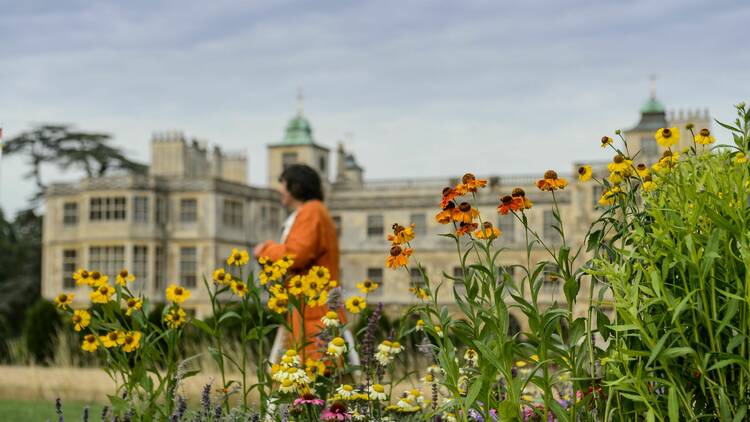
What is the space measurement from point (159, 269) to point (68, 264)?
3337mm

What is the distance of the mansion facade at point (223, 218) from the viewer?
115 feet

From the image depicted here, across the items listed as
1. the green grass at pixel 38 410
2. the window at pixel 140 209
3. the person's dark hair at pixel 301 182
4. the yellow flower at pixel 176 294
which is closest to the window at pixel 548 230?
the window at pixel 140 209

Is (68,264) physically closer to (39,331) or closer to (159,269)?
(159,269)

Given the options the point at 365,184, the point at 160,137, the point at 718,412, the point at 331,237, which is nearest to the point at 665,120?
the point at 365,184

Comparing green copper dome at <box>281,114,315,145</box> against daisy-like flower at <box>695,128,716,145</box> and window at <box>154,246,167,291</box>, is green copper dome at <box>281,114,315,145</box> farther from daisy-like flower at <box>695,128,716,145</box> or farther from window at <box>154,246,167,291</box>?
daisy-like flower at <box>695,128,716,145</box>

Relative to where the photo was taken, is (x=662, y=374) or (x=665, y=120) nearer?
(x=662, y=374)

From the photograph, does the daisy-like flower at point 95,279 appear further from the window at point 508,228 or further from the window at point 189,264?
the window at point 508,228

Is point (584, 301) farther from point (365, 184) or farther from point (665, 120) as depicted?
point (365, 184)

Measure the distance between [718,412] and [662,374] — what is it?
0.23 meters

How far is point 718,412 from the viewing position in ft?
10.3

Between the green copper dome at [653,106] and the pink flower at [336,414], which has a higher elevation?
the green copper dome at [653,106]

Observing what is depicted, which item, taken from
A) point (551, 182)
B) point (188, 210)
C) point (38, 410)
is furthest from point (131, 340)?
point (188, 210)

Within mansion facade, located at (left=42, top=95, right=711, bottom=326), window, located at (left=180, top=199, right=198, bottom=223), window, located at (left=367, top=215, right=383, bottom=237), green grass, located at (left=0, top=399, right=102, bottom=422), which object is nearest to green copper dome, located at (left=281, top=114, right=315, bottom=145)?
mansion facade, located at (left=42, top=95, right=711, bottom=326)

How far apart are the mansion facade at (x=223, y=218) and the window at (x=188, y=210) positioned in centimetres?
4
